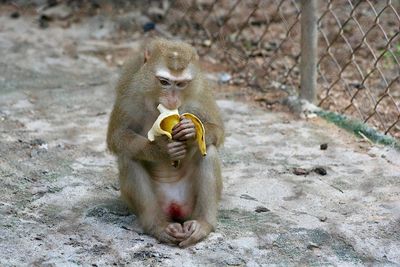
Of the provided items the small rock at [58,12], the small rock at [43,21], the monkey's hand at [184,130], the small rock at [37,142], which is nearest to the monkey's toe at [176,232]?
the monkey's hand at [184,130]

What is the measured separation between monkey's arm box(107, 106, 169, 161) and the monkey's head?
0.28 m

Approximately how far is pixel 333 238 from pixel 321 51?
3.96 m

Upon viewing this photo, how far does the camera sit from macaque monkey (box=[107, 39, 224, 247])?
174 inches

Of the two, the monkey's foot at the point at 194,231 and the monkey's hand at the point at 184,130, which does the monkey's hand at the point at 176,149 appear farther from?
the monkey's foot at the point at 194,231

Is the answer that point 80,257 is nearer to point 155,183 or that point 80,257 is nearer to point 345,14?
point 155,183

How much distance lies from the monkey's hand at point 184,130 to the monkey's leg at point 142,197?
0.34 m

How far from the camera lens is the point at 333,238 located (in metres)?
4.55

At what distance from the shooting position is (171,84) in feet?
14.5

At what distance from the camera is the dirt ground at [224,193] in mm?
4324

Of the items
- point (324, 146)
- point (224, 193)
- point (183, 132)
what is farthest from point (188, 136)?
point (324, 146)

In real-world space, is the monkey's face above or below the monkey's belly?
above

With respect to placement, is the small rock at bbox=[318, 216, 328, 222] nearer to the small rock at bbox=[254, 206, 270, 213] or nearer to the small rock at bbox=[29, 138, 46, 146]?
the small rock at bbox=[254, 206, 270, 213]

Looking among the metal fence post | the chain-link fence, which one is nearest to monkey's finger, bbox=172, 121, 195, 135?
the chain-link fence

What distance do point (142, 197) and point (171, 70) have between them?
75 cm
